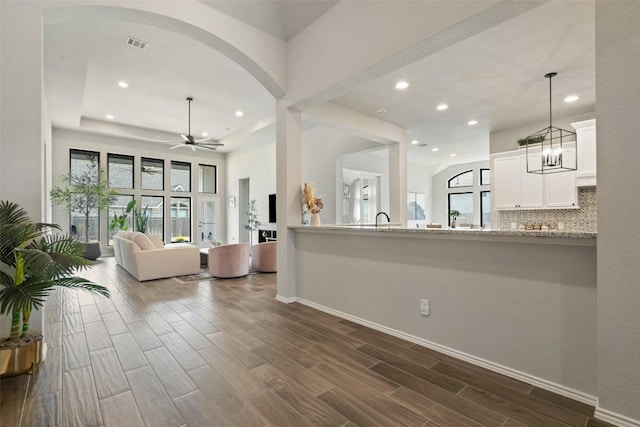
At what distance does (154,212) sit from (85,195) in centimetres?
203

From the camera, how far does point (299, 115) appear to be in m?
4.11

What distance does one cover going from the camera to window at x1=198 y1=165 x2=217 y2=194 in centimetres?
1084

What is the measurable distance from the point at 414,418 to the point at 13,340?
2697 millimetres

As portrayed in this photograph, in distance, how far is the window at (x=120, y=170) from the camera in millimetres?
9047

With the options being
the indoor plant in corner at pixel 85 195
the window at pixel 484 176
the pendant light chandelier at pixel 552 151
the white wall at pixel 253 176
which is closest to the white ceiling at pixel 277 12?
the pendant light chandelier at pixel 552 151

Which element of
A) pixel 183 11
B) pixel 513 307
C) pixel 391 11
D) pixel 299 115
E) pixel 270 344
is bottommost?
pixel 270 344

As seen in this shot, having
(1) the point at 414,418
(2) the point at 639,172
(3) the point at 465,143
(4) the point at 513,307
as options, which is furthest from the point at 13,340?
(3) the point at 465,143

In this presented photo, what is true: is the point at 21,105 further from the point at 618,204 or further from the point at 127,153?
the point at 127,153

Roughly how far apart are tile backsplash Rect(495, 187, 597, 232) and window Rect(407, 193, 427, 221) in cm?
433

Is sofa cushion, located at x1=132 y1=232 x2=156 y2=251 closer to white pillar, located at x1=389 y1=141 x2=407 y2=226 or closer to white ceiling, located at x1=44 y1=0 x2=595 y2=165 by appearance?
white ceiling, located at x1=44 y1=0 x2=595 y2=165

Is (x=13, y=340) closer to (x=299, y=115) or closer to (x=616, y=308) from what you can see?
(x=299, y=115)

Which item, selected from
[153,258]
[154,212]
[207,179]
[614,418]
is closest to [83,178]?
[154,212]

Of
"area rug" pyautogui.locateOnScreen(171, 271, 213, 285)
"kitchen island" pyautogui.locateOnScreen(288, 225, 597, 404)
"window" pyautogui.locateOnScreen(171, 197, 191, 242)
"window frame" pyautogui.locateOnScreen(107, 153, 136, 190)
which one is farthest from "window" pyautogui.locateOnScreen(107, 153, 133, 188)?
"kitchen island" pyautogui.locateOnScreen(288, 225, 597, 404)

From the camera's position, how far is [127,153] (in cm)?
920
